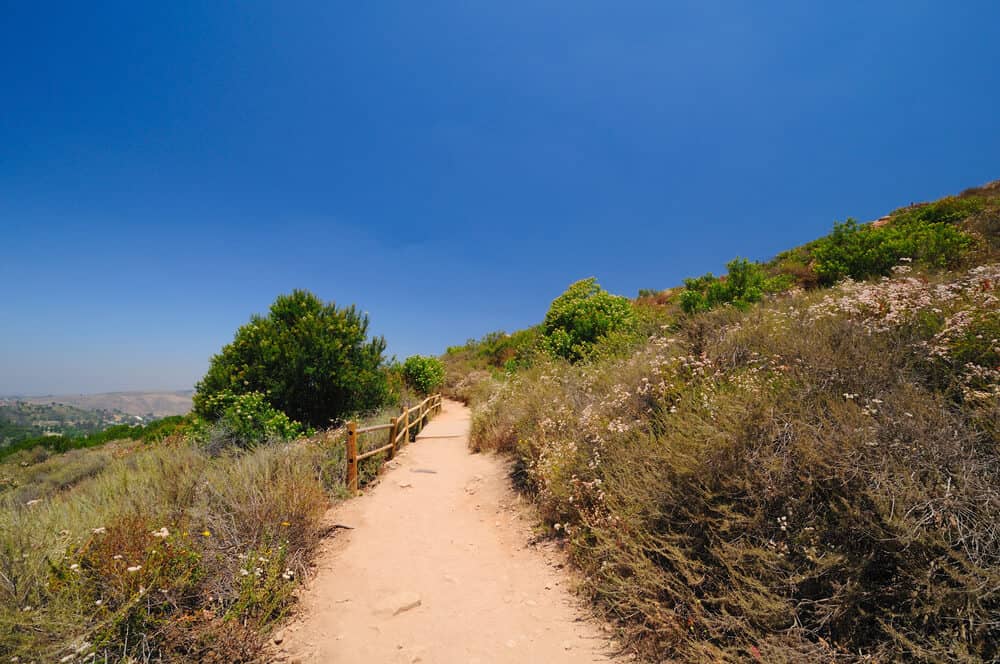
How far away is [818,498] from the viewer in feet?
9.32

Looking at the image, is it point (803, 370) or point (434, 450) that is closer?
point (803, 370)

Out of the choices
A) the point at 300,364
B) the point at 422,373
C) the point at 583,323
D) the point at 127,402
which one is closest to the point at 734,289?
the point at 583,323

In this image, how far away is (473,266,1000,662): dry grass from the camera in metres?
2.29

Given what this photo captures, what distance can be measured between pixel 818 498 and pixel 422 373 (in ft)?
62.5

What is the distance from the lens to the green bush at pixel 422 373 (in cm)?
2048

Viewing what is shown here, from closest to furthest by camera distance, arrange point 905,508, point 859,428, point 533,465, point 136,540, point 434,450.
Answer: point 905,508 → point 859,428 → point 136,540 → point 533,465 → point 434,450

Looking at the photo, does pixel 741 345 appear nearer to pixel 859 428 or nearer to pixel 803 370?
pixel 803 370

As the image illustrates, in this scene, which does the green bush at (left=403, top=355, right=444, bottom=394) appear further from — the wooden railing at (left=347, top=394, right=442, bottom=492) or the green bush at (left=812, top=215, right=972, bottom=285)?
the green bush at (left=812, top=215, right=972, bottom=285)

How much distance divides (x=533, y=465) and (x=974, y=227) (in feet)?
54.3

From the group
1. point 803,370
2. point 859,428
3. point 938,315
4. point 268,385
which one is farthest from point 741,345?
point 268,385

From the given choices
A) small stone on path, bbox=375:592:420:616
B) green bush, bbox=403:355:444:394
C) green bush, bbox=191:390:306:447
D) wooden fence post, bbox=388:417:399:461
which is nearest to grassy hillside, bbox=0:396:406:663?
small stone on path, bbox=375:592:420:616

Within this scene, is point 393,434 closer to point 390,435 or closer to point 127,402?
point 390,435

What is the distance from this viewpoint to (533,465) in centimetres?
668

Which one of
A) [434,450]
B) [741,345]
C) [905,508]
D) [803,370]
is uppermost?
[741,345]
